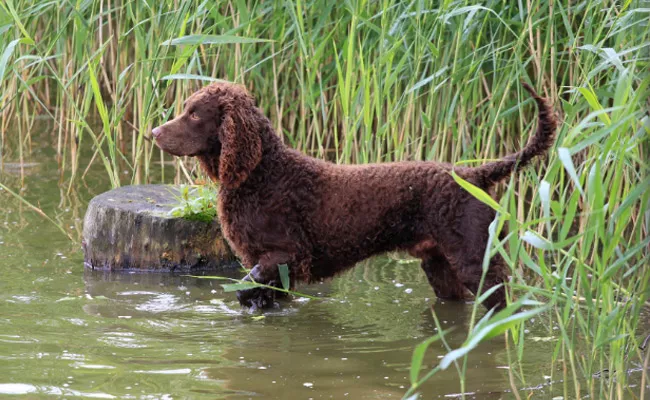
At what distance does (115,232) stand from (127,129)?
12.2 feet

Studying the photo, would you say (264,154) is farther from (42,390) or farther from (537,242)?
(537,242)

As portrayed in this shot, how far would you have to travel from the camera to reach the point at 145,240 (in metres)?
5.17

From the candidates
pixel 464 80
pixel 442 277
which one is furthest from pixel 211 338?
pixel 464 80

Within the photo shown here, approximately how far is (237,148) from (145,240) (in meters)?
1.11

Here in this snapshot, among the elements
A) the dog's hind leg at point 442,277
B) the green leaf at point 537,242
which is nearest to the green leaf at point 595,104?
the green leaf at point 537,242

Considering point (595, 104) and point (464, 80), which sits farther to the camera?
point (464, 80)

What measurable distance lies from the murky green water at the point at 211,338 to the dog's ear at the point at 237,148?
2.21 ft

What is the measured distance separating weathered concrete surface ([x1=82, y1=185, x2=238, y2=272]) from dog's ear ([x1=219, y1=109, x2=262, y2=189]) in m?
0.81

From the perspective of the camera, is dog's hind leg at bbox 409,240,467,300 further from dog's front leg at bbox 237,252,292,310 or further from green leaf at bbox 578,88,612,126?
green leaf at bbox 578,88,612,126

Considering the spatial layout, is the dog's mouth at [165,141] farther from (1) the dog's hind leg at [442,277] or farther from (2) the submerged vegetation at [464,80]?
(1) the dog's hind leg at [442,277]

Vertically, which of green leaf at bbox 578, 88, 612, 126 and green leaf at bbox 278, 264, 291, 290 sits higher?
green leaf at bbox 578, 88, 612, 126

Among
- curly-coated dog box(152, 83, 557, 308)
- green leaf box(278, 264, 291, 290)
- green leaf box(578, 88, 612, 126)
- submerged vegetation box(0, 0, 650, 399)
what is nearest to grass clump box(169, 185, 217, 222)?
submerged vegetation box(0, 0, 650, 399)

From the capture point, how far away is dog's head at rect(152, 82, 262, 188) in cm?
436

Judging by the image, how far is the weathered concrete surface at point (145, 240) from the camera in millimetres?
5133
